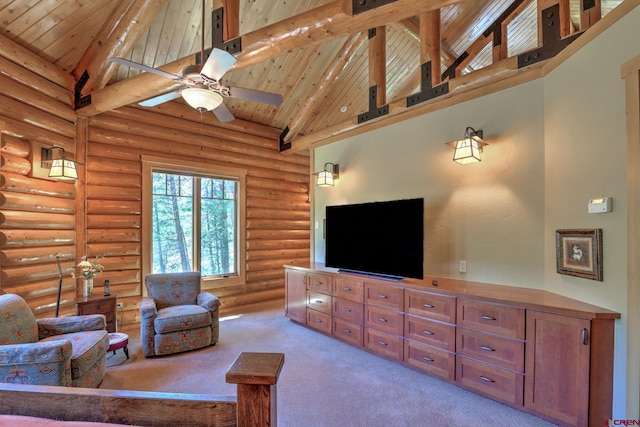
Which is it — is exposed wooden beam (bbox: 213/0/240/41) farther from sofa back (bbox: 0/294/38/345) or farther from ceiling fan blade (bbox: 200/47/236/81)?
sofa back (bbox: 0/294/38/345)

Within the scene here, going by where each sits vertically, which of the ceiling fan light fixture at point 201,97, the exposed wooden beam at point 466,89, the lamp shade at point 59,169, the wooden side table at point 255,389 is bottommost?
the wooden side table at point 255,389

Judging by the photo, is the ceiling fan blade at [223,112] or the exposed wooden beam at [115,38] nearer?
the ceiling fan blade at [223,112]

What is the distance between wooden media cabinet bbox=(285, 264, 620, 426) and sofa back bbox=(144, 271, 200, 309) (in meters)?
2.01

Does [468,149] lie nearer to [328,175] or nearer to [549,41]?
[549,41]

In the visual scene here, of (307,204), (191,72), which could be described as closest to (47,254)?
(191,72)

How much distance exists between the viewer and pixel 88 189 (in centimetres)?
425

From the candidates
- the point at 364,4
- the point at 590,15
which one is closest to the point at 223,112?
the point at 364,4

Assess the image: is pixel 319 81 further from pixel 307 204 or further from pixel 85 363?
pixel 85 363

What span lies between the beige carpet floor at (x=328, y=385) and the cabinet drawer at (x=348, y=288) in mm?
619

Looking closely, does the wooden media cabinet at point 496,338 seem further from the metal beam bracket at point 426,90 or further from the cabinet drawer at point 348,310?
the metal beam bracket at point 426,90

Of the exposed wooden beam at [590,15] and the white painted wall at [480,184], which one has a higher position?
the exposed wooden beam at [590,15]

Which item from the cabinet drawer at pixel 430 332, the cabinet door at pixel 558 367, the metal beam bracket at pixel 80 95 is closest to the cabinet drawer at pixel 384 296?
the cabinet drawer at pixel 430 332

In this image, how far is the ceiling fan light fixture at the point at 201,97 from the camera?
2.45 metres

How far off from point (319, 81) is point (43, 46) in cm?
376
